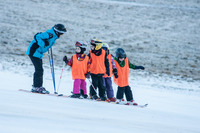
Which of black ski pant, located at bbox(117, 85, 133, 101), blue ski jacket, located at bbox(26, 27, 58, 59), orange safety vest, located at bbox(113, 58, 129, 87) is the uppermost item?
blue ski jacket, located at bbox(26, 27, 58, 59)

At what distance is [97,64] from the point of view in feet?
21.9

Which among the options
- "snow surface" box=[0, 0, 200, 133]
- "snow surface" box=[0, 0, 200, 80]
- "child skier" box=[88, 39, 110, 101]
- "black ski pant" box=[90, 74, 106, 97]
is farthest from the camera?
"snow surface" box=[0, 0, 200, 80]

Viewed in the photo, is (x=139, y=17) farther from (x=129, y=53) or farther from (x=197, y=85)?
(x=197, y=85)

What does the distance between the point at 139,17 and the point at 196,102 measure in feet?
62.4

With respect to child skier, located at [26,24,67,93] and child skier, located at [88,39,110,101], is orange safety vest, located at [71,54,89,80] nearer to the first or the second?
child skier, located at [88,39,110,101]

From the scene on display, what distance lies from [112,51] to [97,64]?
34.4 ft

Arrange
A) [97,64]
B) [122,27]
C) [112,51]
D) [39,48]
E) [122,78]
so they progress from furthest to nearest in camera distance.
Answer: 1. [122,27]
2. [112,51]
3. [122,78]
4. [97,64]
5. [39,48]

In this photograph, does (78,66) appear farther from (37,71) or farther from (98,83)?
(37,71)

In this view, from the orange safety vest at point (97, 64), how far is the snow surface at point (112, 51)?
1206 millimetres

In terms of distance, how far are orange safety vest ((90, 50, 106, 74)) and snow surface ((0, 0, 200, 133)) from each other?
1206 millimetres

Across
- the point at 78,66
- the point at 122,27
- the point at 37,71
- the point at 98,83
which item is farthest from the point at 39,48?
the point at 122,27

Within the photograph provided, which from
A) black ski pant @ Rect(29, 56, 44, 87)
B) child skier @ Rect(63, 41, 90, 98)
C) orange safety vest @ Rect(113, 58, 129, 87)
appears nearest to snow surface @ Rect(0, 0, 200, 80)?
black ski pant @ Rect(29, 56, 44, 87)

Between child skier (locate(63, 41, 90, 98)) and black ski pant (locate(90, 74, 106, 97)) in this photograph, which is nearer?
child skier (locate(63, 41, 90, 98))

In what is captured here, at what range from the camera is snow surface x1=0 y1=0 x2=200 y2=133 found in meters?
3.82
